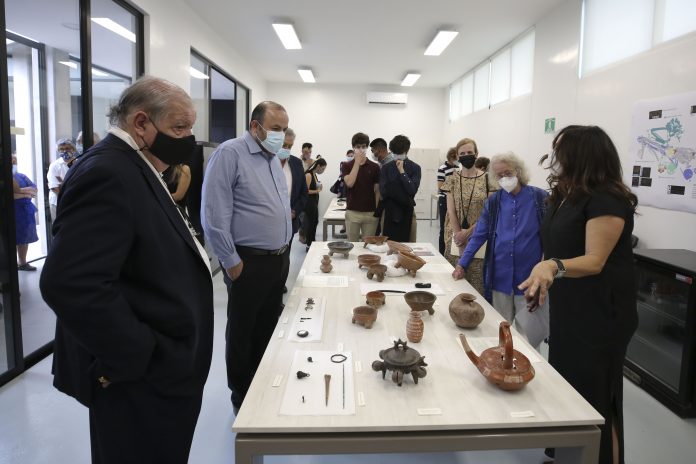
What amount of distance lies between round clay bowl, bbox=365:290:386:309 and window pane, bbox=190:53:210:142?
435cm

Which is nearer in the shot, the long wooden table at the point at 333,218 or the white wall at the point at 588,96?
the white wall at the point at 588,96

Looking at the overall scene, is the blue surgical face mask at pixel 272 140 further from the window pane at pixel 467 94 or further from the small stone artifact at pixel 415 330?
the window pane at pixel 467 94

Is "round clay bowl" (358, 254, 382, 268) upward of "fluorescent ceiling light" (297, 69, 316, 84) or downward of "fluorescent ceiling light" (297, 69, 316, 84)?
downward

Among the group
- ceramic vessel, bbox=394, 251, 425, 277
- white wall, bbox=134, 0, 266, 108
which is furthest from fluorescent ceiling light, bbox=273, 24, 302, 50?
ceramic vessel, bbox=394, 251, 425, 277

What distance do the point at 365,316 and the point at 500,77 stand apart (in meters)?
6.38

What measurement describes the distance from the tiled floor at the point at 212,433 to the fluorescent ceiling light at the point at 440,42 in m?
4.79

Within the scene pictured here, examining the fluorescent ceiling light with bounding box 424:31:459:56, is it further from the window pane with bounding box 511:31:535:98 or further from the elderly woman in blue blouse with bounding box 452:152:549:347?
the elderly woman in blue blouse with bounding box 452:152:549:347

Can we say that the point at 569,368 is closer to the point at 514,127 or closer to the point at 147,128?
the point at 147,128

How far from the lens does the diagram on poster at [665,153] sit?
3.02 m

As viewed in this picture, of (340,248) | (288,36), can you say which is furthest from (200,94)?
(340,248)

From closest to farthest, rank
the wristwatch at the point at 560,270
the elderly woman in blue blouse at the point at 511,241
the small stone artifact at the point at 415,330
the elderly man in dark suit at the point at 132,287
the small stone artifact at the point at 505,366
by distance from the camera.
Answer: the elderly man in dark suit at the point at 132,287
the small stone artifact at the point at 505,366
the wristwatch at the point at 560,270
the small stone artifact at the point at 415,330
the elderly woman in blue blouse at the point at 511,241

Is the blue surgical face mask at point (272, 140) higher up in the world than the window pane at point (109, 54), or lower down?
lower down

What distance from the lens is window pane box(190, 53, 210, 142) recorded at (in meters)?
5.65

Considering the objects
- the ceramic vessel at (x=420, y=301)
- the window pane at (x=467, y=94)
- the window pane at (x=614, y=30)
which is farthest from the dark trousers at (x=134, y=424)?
the window pane at (x=467, y=94)
